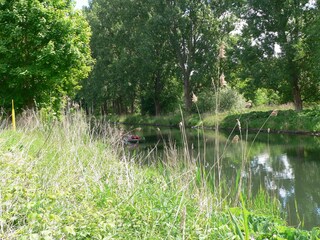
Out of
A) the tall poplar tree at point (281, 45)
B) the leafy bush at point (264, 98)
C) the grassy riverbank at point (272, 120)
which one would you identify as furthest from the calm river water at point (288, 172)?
the leafy bush at point (264, 98)

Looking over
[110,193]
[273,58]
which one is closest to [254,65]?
[273,58]

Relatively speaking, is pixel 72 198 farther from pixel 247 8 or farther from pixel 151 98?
pixel 151 98

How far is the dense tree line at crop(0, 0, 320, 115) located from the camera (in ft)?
42.7

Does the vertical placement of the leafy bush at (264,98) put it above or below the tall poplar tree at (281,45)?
below

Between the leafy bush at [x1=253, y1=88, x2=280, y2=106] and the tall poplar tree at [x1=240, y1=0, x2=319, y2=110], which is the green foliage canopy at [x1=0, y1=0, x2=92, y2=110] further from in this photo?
the leafy bush at [x1=253, y1=88, x2=280, y2=106]

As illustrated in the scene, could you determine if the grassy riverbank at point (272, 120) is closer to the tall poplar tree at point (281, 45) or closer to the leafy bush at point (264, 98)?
the tall poplar tree at point (281, 45)

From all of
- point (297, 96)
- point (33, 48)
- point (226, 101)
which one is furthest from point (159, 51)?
point (33, 48)

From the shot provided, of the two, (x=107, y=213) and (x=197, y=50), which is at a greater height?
(x=197, y=50)

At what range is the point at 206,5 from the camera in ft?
102

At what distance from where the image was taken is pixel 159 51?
3406 cm

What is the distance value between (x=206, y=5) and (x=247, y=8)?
5990mm

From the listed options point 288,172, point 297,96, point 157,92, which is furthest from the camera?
point 157,92

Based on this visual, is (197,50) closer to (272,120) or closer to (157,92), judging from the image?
(157,92)

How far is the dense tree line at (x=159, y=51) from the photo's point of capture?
13016 mm
